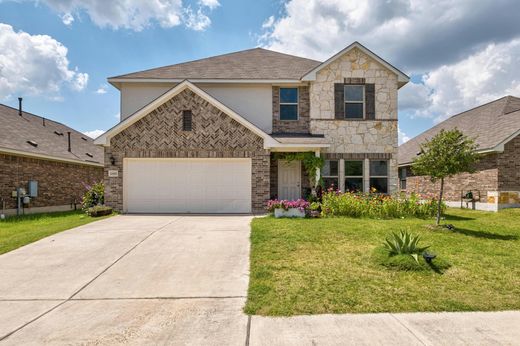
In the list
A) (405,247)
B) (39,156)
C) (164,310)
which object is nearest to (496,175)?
(405,247)

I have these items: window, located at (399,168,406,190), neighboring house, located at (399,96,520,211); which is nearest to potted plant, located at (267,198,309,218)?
neighboring house, located at (399,96,520,211)

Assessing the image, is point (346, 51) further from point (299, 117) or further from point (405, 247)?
point (405, 247)

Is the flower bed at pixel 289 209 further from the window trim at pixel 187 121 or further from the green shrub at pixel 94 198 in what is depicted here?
the green shrub at pixel 94 198

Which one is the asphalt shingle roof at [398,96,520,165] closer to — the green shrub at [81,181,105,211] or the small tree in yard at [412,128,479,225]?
the small tree in yard at [412,128,479,225]

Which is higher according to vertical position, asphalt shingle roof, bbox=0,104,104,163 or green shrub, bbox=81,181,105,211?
asphalt shingle roof, bbox=0,104,104,163

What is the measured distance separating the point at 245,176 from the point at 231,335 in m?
9.76

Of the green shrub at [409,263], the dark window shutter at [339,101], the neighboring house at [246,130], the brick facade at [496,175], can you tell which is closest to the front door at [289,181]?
the neighboring house at [246,130]

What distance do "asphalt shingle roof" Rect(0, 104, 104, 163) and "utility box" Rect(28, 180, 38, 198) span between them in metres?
1.56

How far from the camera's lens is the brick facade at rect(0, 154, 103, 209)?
1434 centimetres

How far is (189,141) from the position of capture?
13.2 meters

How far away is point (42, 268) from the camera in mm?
6293

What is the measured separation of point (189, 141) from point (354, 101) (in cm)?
827

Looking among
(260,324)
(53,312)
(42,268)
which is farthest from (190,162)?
(260,324)

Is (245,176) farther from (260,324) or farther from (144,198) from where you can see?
(260,324)
